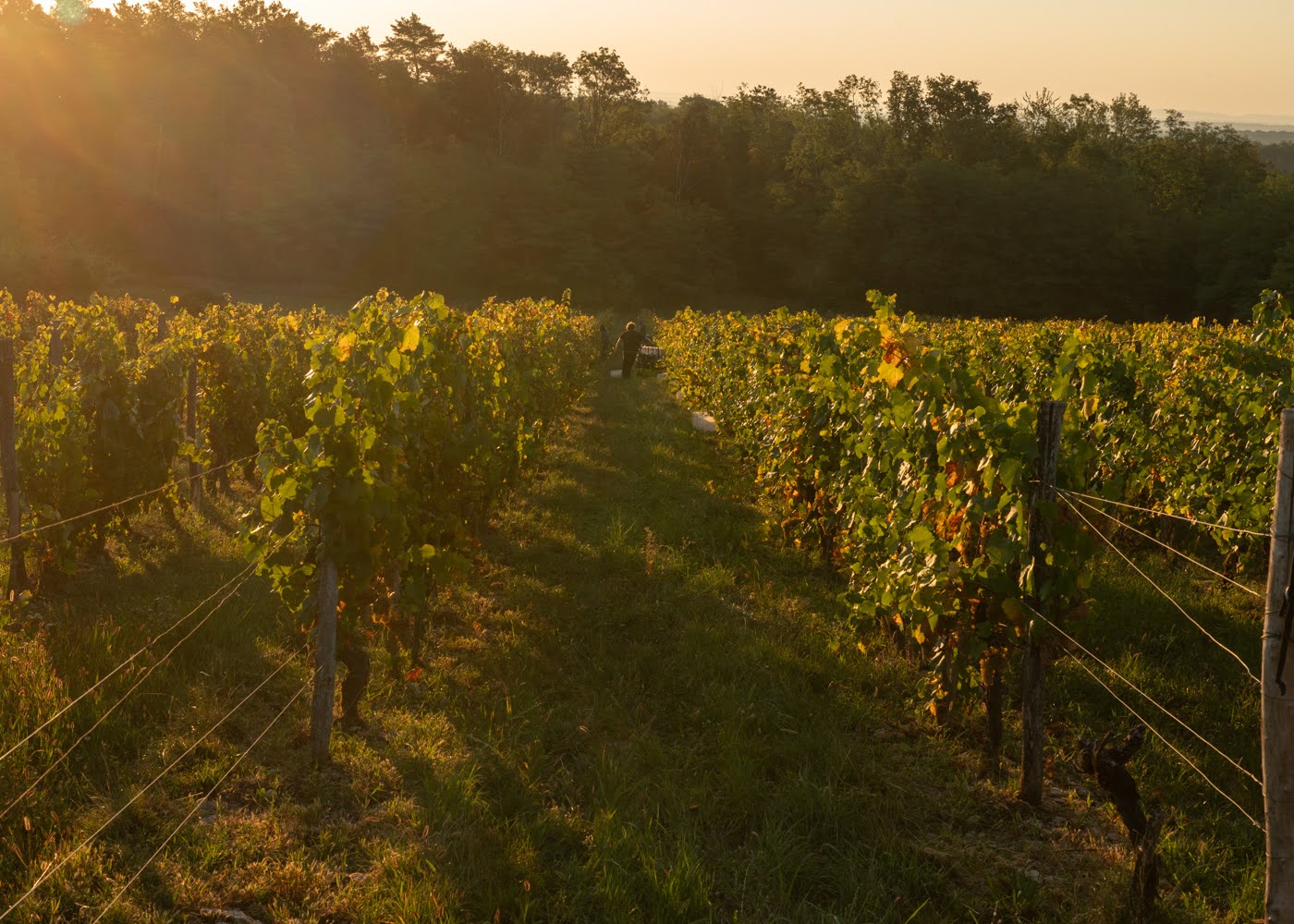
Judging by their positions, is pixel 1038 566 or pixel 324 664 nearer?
pixel 1038 566

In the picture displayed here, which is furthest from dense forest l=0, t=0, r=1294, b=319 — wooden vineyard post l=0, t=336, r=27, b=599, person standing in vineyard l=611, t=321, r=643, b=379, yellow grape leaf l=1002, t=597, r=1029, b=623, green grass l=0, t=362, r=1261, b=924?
yellow grape leaf l=1002, t=597, r=1029, b=623

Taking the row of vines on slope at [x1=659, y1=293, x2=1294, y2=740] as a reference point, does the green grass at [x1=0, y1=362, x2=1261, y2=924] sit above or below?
below

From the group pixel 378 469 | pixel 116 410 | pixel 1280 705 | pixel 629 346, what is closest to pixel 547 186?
pixel 629 346

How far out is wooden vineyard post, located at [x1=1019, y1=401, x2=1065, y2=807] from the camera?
4.02 m

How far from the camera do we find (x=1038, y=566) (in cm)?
410

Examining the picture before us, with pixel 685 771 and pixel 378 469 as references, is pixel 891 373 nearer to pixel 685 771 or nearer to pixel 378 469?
pixel 685 771

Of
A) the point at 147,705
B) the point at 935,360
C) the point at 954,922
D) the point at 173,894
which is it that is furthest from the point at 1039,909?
the point at 147,705

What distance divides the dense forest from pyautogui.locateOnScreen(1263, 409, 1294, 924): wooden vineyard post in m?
35.6

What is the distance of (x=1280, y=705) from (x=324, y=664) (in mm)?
3672

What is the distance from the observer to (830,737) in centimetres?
474

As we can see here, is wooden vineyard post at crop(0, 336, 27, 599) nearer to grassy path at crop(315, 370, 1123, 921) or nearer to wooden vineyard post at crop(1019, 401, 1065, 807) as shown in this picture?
grassy path at crop(315, 370, 1123, 921)

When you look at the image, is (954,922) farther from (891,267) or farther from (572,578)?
(891,267)

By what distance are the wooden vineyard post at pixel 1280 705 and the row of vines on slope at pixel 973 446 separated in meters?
1.36

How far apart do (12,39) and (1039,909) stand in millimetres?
50192
